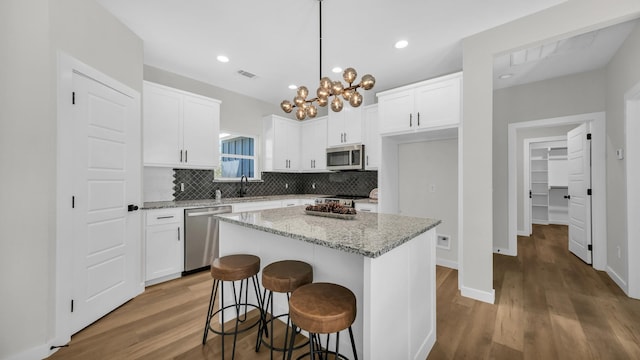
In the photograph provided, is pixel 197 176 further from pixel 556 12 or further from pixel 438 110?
pixel 556 12

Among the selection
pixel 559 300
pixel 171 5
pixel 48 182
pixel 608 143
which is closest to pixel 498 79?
pixel 608 143

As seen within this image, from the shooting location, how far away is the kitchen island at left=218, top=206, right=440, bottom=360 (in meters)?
1.20

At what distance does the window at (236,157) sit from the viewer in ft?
13.9

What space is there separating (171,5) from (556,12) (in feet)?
11.0

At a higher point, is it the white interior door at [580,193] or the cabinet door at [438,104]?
the cabinet door at [438,104]

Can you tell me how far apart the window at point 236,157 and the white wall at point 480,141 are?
11.2ft

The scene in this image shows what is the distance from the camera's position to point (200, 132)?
3.54m

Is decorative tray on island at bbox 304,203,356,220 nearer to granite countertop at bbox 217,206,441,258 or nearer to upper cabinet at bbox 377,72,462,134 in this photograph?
granite countertop at bbox 217,206,441,258

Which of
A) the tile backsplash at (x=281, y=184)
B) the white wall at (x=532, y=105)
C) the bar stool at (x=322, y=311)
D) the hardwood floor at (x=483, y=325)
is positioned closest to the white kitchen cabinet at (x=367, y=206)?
the tile backsplash at (x=281, y=184)

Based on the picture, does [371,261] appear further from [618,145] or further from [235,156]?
[235,156]

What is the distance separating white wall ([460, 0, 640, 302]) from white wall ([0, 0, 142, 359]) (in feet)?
11.7

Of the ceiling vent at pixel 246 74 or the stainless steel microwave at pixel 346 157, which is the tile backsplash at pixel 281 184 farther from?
the ceiling vent at pixel 246 74

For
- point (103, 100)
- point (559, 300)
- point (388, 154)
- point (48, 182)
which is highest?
point (103, 100)

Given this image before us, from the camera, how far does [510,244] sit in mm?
4070
